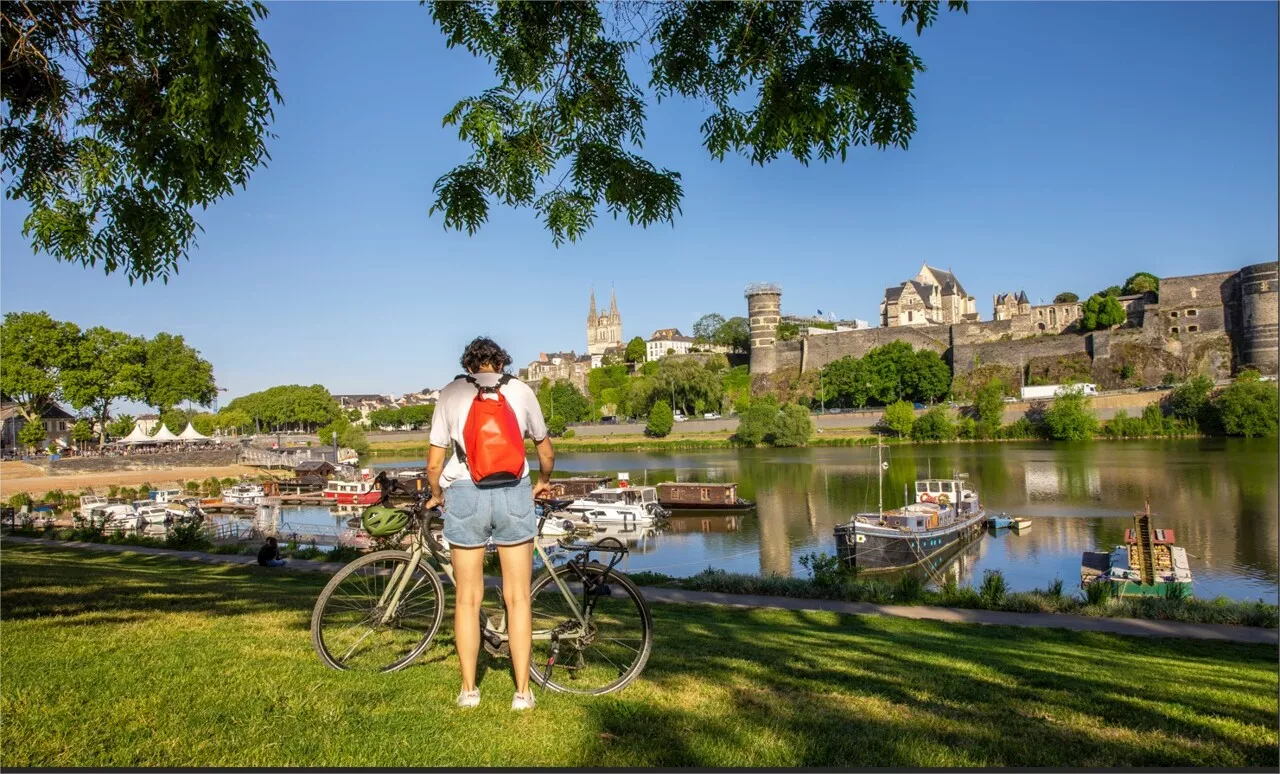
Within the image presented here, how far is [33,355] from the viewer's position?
5197 centimetres

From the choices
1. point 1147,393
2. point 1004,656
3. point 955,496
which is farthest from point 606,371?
point 1004,656

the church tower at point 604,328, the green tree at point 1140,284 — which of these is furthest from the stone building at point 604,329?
the green tree at point 1140,284

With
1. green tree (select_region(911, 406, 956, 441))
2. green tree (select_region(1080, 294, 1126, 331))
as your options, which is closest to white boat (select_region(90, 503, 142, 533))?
green tree (select_region(911, 406, 956, 441))

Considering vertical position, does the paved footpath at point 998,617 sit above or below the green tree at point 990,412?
below

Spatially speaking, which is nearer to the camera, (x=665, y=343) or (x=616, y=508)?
(x=616, y=508)

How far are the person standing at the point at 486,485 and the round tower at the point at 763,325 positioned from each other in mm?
81882

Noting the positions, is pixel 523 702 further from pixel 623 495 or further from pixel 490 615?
pixel 623 495

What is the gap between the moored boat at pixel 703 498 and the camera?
33531 millimetres

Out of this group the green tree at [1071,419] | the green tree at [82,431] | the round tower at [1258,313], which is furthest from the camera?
the green tree at [82,431]

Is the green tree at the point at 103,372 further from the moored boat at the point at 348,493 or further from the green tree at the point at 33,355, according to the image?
the moored boat at the point at 348,493

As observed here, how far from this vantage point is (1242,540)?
23.1m

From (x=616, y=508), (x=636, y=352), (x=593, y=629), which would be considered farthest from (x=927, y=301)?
(x=593, y=629)

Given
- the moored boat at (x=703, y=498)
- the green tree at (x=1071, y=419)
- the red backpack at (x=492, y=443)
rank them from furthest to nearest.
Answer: the green tree at (x=1071, y=419) → the moored boat at (x=703, y=498) → the red backpack at (x=492, y=443)

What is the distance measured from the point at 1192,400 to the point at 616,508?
41983 millimetres
